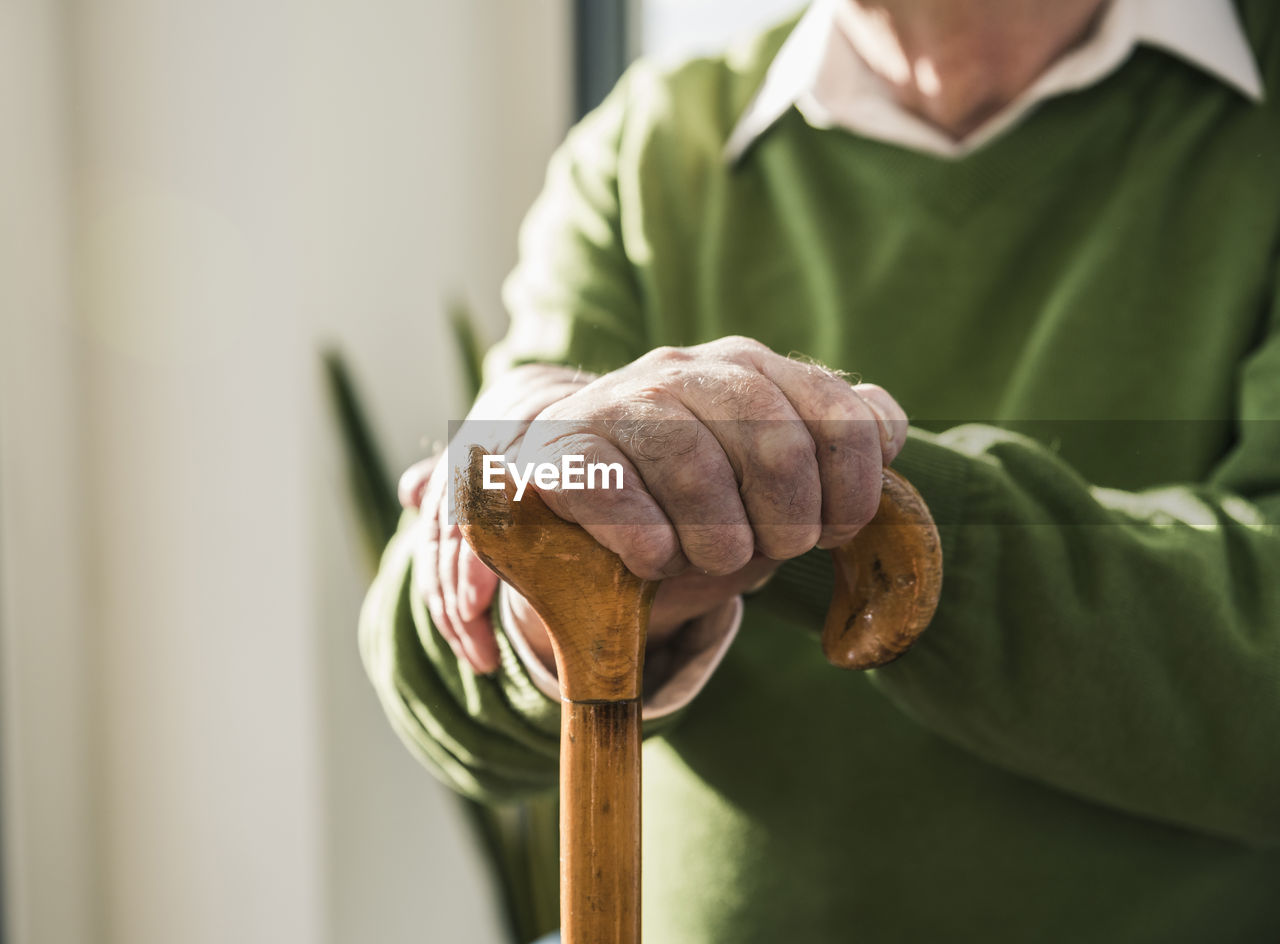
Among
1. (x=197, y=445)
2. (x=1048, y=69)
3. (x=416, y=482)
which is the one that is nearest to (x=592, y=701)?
(x=416, y=482)

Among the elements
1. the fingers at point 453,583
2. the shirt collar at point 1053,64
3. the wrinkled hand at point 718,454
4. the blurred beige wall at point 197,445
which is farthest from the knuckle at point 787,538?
the blurred beige wall at point 197,445

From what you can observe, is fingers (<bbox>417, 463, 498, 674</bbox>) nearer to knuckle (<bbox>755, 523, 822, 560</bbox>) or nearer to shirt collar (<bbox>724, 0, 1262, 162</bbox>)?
knuckle (<bbox>755, 523, 822, 560</bbox>)

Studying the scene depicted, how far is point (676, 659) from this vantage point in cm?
34

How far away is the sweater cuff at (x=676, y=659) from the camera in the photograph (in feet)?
1.09

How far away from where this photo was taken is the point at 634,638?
0.79ft

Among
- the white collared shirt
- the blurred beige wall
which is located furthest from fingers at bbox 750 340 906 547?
the blurred beige wall

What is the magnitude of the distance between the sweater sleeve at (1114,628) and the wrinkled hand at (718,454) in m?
0.10

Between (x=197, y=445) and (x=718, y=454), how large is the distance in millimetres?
806

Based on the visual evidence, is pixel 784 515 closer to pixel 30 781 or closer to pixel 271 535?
pixel 271 535

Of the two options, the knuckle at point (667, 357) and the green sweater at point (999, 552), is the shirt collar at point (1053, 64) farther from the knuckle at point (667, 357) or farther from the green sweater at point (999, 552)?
the knuckle at point (667, 357)

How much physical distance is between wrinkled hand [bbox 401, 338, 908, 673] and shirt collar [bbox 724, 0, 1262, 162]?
225 millimetres

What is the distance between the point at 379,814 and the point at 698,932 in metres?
0.64

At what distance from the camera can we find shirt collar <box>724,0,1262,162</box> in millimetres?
428

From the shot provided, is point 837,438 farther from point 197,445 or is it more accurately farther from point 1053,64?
point 197,445
